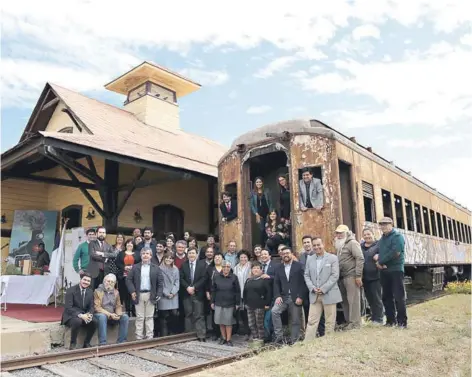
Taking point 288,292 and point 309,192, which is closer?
point 288,292

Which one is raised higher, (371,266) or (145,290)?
(371,266)

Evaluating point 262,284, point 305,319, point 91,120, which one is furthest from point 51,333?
point 91,120

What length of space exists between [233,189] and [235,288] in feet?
8.67

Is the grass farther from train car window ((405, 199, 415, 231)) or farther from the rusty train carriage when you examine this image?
train car window ((405, 199, 415, 231))

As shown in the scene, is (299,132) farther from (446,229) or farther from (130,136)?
(446,229)

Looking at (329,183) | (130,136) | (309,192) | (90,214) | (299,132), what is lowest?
(309,192)

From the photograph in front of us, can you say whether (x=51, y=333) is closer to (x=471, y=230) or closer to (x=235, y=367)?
(x=235, y=367)

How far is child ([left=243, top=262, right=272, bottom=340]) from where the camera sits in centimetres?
685

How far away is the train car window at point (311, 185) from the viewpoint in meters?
7.42

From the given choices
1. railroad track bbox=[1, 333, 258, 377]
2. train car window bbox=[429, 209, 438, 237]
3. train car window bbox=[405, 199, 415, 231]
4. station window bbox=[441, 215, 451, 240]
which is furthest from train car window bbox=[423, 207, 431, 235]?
railroad track bbox=[1, 333, 258, 377]

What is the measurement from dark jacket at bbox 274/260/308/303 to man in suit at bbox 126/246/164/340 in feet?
6.33

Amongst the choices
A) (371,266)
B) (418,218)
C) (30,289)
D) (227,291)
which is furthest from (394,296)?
(30,289)

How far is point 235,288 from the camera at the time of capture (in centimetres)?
705

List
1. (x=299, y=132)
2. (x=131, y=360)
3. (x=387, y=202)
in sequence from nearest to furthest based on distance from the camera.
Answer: (x=131, y=360) → (x=299, y=132) → (x=387, y=202)
